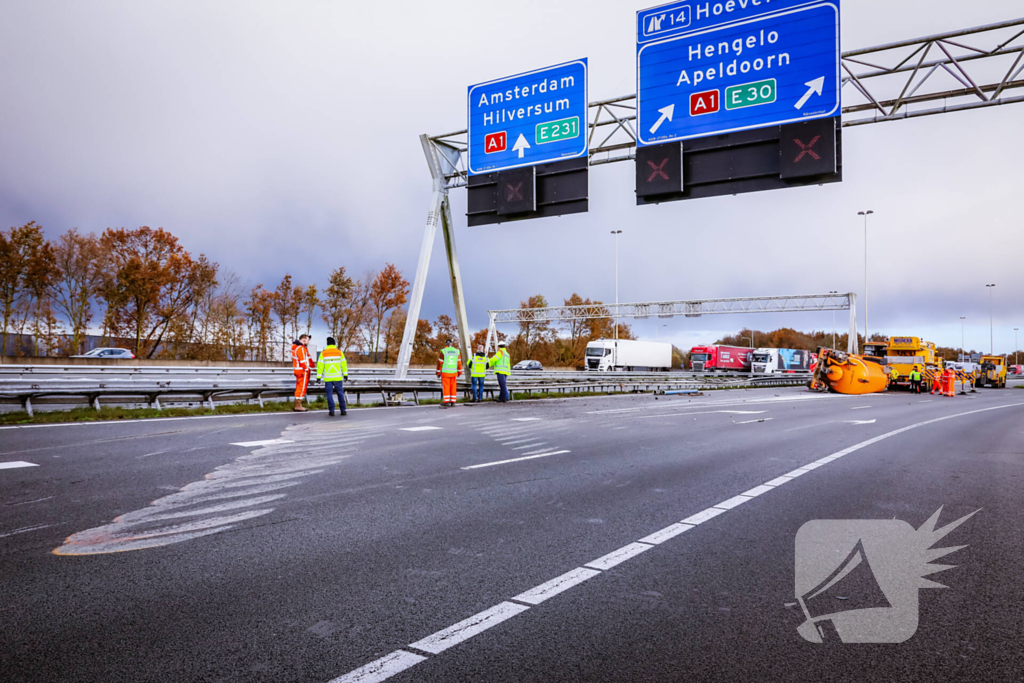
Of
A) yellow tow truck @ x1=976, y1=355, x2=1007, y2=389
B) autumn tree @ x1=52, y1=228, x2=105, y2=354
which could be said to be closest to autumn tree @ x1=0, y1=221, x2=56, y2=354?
autumn tree @ x1=52, y1=228, x2=105, y2=354

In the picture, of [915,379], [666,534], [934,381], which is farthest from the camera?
[934,381]

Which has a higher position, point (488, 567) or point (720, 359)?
point (488, 567)

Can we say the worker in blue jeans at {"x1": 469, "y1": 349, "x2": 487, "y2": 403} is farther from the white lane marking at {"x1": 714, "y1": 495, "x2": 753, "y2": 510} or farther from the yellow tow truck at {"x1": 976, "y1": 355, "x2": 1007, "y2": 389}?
the yellow tow truck at {"x1": 976, "y1": 355, "x2": 1007, "y2": 389}

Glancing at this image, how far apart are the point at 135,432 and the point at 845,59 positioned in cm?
1624

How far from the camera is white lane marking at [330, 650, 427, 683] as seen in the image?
8.79 ft

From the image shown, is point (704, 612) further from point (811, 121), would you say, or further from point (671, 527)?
point (811, 121)

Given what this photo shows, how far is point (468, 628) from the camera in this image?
3.20 meters

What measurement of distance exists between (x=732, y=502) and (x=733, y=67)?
11.3m

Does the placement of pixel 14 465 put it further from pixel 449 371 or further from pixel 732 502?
pixel 449 371

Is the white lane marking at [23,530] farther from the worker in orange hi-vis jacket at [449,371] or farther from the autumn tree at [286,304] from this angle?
the autumn tree at [286,304]

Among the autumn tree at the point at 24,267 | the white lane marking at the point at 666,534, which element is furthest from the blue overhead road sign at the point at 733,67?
the autumn tree at the point at 24,267

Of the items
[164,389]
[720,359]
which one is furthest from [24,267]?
[720,359]

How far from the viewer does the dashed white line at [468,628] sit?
3.00 m

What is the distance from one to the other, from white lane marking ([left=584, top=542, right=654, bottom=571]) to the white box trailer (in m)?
55.8
